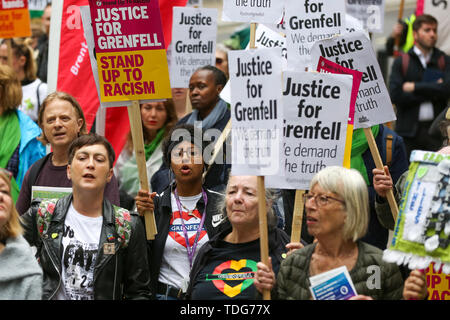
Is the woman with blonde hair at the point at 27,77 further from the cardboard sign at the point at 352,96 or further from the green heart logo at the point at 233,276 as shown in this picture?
the green heart logo at the point at 233,276

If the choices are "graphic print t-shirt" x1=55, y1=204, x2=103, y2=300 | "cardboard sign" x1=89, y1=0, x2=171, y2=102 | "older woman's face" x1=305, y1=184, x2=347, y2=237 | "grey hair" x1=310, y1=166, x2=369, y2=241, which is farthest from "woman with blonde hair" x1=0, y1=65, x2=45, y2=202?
"grey hair" x1=310, y1=166, x2=369, y2=241

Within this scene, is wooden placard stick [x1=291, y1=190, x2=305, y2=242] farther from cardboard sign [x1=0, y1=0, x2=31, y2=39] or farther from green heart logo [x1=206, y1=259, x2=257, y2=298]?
cardboard sign [x1=0, y1=0, x2=31, y2=39]

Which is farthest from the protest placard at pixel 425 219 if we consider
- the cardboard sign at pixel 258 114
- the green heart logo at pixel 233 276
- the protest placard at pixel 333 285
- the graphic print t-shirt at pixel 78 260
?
the graphic print t-shirt at pixel 78 260

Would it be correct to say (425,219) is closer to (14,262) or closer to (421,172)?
(421,172)

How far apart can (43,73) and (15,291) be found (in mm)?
7553

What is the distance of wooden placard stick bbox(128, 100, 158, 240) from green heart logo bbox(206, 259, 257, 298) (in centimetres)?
85

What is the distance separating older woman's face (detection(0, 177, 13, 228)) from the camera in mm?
5291

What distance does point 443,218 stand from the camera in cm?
492

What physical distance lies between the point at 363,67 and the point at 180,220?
69.0 inches

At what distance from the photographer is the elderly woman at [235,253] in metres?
5.80

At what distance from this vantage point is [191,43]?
1012cm

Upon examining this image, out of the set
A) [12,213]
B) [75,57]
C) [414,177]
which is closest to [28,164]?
[75,57]

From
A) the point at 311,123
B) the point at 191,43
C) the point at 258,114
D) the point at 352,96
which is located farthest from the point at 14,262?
the point at 191,43

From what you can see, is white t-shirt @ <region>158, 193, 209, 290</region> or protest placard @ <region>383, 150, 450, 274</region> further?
white t-shirt @ <region>158, 193, 209, 290</region>
